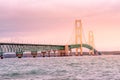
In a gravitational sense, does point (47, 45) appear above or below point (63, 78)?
above

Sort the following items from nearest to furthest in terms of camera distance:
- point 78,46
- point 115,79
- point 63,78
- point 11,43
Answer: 1. point 115,79
2. point 63,78
3. point 11,43
4. point 78,46

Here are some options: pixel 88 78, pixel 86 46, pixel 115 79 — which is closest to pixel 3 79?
pixel 88 78

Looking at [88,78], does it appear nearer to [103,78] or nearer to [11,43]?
[103,78]

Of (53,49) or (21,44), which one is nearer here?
(21,44)

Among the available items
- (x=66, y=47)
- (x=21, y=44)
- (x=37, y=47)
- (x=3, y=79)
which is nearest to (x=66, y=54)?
(x=66, y=47)

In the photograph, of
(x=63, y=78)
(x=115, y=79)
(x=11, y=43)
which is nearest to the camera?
(x=115, y=79)

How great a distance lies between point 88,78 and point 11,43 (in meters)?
135

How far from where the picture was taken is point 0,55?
17875 centimetres

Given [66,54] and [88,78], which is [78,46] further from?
[88,78]

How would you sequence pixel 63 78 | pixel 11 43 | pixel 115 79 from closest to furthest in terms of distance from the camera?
1. pixel 115 79
2. pixel 63 78
3. pixel 11 43

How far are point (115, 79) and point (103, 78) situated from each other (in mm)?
1417

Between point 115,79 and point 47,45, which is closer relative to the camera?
point 115,79

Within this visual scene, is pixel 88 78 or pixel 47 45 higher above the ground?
pixel 47 45

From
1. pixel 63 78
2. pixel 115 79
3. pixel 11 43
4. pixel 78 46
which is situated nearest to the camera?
pixel 115 79
